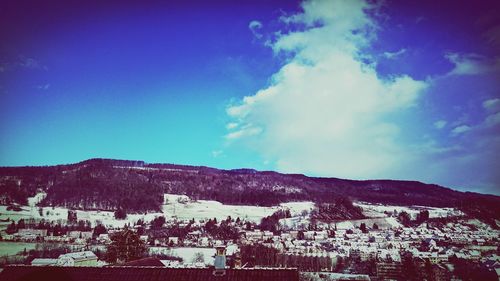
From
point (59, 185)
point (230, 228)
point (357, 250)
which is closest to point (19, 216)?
point (59, 185)

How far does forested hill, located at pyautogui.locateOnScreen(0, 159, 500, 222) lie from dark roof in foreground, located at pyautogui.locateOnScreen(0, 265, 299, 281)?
123944 millimetres

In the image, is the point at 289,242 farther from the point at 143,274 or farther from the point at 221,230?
the point at 143,274

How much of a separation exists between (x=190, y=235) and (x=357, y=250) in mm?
46816

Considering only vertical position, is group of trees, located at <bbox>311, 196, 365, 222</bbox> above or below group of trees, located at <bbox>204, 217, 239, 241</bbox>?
above

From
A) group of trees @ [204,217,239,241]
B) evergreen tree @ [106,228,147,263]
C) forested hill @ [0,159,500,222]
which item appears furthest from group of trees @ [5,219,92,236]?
evergreen tree @ [106,228,147,263]

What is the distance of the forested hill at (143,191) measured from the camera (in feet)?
493

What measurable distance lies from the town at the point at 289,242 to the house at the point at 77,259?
142mm

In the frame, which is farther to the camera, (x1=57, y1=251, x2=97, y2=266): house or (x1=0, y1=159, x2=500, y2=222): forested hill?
(x1=0, y1=159, x2=500, y2=222): forested hill

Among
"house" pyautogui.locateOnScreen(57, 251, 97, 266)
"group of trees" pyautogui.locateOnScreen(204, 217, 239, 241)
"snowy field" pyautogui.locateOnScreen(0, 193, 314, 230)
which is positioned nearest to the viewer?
"house" pyautogui.locateOnScreen(57, 251, 97, 266)

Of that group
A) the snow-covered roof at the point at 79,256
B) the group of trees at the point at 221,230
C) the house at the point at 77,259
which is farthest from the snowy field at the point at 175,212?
the house at the point at 77,259

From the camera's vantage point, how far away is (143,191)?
16838cm

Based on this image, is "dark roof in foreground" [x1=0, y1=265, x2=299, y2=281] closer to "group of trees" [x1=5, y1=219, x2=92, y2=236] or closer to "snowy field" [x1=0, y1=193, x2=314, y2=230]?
"group of trees" [x1=5, y1=219, x2=92, y2=236]

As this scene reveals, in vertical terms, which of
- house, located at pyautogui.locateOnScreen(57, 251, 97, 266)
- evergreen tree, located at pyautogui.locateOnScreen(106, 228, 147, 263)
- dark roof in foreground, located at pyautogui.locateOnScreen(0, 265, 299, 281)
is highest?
dark roof in foreground, located at pyautogui.locateOnScreen(0, 265, 299, 281)

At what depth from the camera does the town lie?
202 feet
